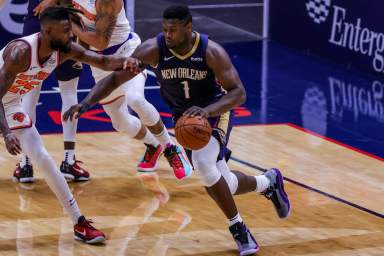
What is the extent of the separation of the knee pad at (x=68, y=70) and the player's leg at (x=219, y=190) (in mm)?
2144

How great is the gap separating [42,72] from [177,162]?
77.2 inches

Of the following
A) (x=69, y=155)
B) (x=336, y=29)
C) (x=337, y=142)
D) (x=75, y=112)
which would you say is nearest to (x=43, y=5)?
(x=69, y=155)

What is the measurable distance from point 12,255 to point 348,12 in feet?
25.5

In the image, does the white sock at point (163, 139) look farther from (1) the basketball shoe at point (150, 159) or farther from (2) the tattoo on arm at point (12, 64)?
(2) the tattoo on arm at point (12, 64)

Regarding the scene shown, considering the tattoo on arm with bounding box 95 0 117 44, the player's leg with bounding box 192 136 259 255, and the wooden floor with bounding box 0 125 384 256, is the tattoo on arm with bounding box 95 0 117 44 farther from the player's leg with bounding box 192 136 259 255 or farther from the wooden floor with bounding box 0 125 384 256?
the player's leg with bounding box 192 136 259 255

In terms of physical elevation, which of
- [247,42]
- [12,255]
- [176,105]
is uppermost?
[176,105]

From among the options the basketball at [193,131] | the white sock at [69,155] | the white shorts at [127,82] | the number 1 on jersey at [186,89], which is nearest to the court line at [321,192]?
the white shorts at [127,82]

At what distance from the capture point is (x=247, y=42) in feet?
52.4

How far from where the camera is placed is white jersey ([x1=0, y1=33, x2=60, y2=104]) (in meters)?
7.85

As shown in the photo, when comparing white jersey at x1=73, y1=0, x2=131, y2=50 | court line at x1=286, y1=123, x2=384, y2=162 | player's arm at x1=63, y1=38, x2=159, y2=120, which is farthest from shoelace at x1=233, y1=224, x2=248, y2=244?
court line at x1=286, y1=123, x2=384, y2=162

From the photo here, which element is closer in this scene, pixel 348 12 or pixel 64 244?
pixel 64 244

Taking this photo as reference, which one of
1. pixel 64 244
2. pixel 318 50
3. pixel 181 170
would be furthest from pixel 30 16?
pixel 318 50

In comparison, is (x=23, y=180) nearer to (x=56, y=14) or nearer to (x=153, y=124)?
(x=153, y=124)

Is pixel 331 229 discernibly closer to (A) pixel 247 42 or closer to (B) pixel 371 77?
(B) pixel 371 77
